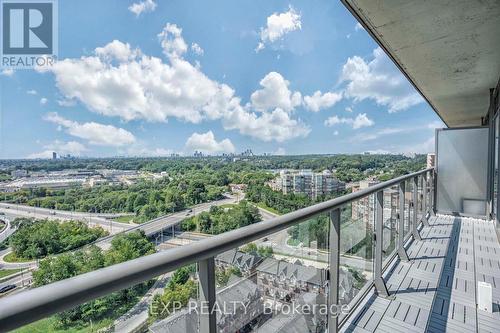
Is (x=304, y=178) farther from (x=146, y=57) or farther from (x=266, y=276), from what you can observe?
(x=146, y=57)

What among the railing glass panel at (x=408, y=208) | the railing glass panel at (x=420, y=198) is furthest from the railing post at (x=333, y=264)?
the railing glass panel at (x=420, y=198)

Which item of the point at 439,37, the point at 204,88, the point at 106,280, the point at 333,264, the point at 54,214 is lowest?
the point at 54,214

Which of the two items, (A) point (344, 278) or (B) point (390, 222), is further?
(B) point (390, 222)

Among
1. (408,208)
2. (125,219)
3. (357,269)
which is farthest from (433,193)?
(125,219)

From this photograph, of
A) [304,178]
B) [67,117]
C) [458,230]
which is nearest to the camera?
[458,230]

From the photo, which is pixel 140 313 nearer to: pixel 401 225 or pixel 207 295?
pixel 207 295

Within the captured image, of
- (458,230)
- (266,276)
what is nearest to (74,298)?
(266,276)
